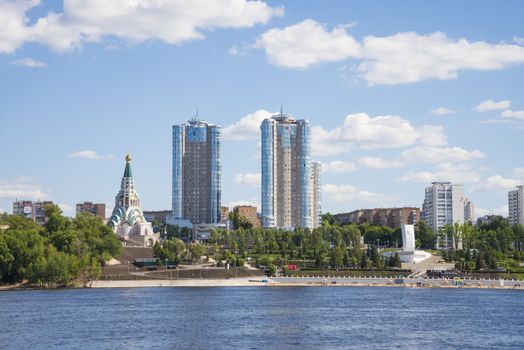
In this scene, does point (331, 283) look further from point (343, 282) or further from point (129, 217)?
point (129, 217)

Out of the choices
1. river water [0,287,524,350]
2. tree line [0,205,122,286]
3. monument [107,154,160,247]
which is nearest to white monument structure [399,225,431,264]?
river water [0,287,524,350]

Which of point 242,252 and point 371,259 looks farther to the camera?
point 242,252

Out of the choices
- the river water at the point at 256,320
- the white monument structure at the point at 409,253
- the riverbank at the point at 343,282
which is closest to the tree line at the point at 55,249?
the river water at the point at 256,320

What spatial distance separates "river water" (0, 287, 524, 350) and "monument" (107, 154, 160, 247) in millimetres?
59765

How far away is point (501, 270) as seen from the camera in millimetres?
156375

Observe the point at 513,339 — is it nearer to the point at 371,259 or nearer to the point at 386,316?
the point at 386,316

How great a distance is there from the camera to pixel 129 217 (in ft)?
617

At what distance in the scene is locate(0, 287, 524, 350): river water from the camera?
6706cm

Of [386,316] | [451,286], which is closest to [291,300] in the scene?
[386,316]

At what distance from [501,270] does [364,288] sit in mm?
27815

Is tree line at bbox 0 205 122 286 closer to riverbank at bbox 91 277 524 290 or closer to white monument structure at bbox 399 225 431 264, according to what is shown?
Answer: riverbank at bbox 91 277 524 290

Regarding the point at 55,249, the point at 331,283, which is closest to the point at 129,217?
the point at 331,283

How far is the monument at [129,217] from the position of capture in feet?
610

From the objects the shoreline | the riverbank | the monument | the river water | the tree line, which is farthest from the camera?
the monument
